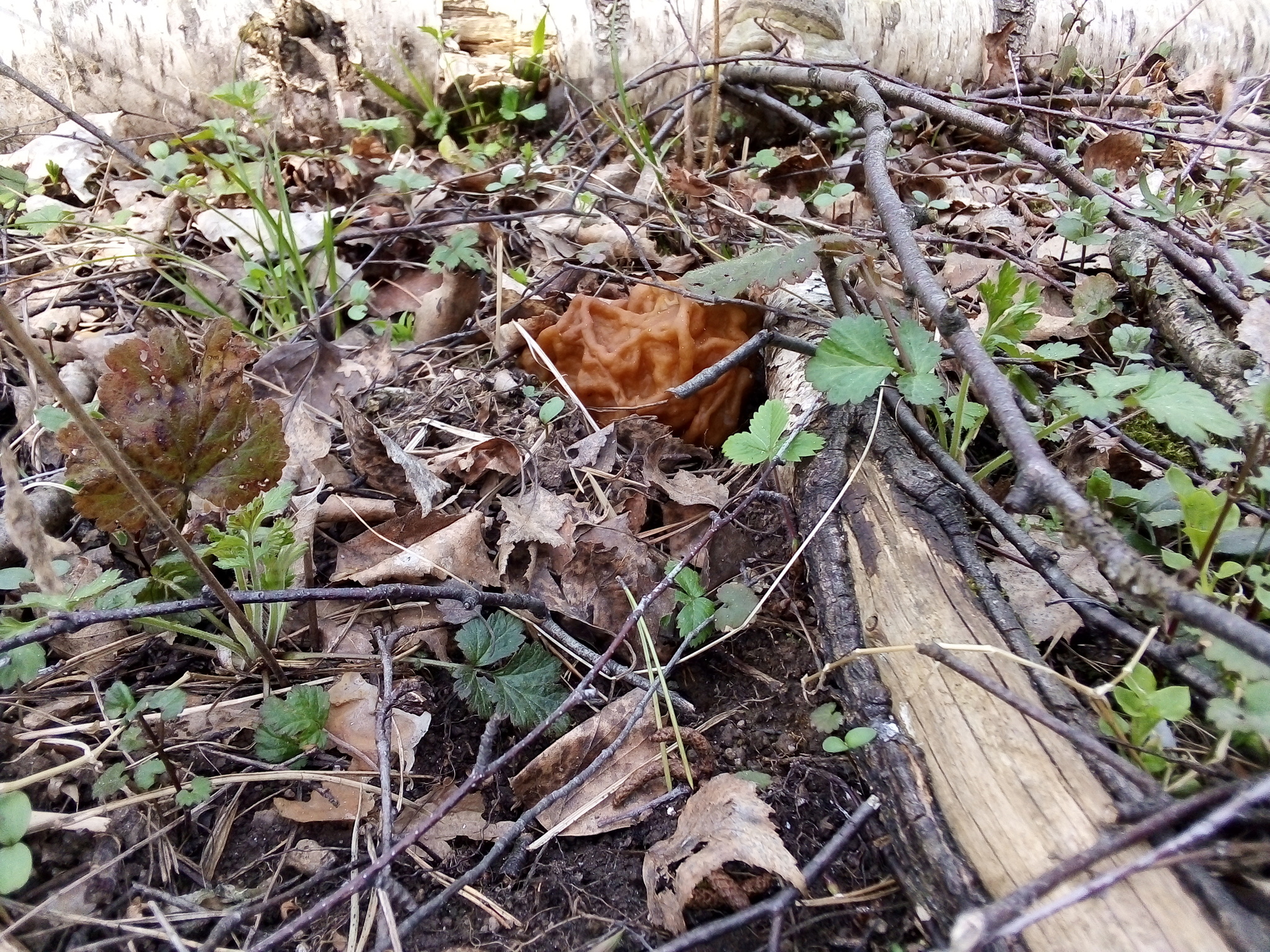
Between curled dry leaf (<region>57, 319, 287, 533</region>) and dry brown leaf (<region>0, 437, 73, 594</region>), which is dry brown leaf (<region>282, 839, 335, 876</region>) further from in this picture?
curled dry leaf (<region>57, 319, 287, 533</region>)

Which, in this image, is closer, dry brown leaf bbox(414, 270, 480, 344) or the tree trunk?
dry brown leaf bbox(414, 270, 480, 344)

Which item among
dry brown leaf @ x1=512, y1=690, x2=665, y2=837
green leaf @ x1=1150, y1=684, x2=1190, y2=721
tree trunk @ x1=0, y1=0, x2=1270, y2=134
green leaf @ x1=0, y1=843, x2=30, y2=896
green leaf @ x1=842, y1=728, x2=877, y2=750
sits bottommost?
dry brown leaf @ x1=512, y1=690, x2=665, y2=837

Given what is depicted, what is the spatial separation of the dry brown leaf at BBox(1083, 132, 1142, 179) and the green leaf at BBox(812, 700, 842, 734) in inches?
133

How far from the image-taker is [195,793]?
151cm

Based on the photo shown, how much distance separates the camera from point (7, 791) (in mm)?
1447

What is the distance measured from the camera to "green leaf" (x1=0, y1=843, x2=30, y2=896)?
1283mm

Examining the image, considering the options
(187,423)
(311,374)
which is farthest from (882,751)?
(311,374)

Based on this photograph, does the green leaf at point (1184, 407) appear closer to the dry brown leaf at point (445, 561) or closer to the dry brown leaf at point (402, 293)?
the dry brown leaf at point (445, 561)

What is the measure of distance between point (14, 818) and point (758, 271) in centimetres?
196

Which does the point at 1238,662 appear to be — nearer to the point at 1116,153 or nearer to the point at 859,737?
the point at 859,737

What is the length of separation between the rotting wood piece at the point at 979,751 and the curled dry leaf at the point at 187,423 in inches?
54.7

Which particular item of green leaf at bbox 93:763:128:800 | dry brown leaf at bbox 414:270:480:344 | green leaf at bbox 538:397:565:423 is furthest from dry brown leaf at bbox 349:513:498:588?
dry brown leaf at bbox 414:270:480:344

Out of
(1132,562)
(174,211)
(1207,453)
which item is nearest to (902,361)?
(1207,453)

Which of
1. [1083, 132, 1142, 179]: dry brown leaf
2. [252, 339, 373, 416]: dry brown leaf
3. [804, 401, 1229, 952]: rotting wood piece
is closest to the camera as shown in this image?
[804, 401, 1229, 952]: rotting wood piece
